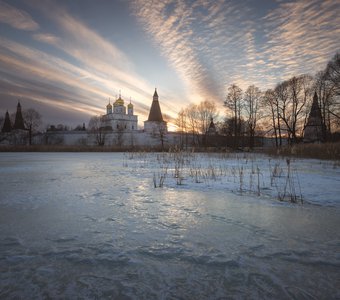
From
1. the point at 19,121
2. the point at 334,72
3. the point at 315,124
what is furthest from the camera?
the point at 19,121

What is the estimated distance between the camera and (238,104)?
31438 mm

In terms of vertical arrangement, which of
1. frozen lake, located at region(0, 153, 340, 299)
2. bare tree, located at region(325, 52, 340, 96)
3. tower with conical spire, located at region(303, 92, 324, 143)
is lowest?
frozen lake, located at region(0, 153, 340, 299)

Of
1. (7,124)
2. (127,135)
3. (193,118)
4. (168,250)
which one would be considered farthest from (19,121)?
(168,250)

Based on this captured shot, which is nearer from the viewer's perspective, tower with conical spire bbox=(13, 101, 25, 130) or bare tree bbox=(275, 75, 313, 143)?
bare tree bbox=(275, 75, 313, 143)

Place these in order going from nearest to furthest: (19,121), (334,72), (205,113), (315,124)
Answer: (334,72) < (315,124) < (205,113) < (19,121)

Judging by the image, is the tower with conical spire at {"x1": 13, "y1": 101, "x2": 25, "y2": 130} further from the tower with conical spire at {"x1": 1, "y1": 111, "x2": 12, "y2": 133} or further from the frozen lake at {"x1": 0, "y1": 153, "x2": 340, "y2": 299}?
the frozen lake at {"x1": 0, "y1": 153, "x2": 340, "y2": 299}

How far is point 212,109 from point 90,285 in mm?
43639

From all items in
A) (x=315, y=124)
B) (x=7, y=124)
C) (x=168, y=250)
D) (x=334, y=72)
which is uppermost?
(x=7, y=124)

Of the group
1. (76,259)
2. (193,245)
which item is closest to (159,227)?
(193,245)

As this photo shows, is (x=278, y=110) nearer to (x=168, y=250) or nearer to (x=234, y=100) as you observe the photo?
(x=234, y=100)

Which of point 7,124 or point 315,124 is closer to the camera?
point 315,124

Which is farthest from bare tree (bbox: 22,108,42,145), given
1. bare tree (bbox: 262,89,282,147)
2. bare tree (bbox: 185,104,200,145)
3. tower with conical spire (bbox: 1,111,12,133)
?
bare tree (bbox: 262,89,282,147)

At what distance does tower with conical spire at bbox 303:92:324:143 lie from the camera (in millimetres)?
25572

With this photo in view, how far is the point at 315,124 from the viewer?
27312mm
